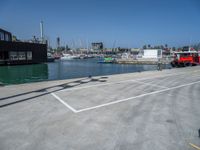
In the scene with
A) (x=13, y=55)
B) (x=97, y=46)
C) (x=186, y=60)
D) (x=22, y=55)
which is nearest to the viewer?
(x=186, y=60)

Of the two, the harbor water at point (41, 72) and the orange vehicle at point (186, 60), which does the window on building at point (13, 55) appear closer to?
the harbor water at point (41, 72)

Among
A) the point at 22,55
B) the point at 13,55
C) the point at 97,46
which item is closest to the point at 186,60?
the point at 22,55

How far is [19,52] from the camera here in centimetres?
4350

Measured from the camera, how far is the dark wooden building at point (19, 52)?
1578 inches

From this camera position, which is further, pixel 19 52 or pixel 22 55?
pixel 22 55

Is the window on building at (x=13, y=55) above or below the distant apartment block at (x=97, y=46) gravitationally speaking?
below

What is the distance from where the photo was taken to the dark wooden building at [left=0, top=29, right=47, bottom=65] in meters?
40.1

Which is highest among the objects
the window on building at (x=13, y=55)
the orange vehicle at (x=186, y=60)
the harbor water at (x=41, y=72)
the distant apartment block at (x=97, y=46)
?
the distant apartment block at (x=97, y=46)

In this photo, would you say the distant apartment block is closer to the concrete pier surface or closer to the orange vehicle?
the orange vehicle

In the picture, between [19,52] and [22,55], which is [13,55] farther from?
[22,55]

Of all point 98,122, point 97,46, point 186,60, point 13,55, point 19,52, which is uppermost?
point 97,46

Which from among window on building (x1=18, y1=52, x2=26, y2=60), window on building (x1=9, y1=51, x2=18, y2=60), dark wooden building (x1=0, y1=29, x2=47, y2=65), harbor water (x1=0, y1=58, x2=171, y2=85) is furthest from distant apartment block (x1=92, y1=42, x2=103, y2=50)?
window on building (x1=9, y1=51, x2=18, y2=60)

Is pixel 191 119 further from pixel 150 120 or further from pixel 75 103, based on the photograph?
pixel 75 103

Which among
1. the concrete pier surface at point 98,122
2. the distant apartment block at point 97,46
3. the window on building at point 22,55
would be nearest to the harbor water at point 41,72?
the window on building at point 22,55
